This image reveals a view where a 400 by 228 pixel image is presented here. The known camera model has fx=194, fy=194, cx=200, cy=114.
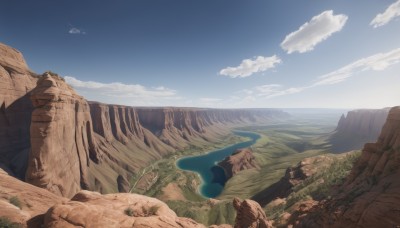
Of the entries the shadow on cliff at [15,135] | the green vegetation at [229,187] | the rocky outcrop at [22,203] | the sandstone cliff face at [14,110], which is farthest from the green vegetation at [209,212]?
the rocky outcrop at [22,203]

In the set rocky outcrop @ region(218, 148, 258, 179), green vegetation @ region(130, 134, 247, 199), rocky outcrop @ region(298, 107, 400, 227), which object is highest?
rocky outcrop @ region(298, 107, 400, 227)

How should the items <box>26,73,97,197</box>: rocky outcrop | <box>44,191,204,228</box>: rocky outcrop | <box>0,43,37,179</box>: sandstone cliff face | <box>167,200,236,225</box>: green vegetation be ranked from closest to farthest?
<box>44,191,204,228</box>: rocky outcrop
<box>26,73,97,197</box>: rocky outcrop
<box>0,43,37,179</box>: sandstone cliff face
<box>167,200,236,225</box>: green vegetation

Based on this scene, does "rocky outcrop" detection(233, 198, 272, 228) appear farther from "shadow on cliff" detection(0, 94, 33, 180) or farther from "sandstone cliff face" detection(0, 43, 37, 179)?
"sandstone cliff face" detection(0, 43, 37, 179)

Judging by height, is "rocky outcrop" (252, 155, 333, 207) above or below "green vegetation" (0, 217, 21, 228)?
below

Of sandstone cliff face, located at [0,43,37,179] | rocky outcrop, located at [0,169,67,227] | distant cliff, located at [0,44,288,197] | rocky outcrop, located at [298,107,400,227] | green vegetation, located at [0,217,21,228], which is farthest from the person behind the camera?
sandstone cliff face, located at [0,43,37,179]

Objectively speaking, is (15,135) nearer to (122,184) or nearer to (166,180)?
(122,184)

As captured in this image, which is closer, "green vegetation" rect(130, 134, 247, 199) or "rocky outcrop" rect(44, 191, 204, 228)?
"rocky outcrop" rect(44, 191, 204, 228)

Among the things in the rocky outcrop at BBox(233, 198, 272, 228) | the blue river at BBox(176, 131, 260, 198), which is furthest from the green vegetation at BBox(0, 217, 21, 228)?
the blue river at BBox(176, 131, 260, 198)

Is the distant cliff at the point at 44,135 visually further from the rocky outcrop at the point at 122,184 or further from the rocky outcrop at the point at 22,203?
the rocky outcrop at the point at 22,203
